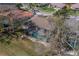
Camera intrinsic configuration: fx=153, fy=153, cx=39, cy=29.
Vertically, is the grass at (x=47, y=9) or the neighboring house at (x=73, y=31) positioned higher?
the grass at (x=47, y=9)

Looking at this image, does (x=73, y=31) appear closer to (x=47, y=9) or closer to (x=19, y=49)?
(x=47, y=9)

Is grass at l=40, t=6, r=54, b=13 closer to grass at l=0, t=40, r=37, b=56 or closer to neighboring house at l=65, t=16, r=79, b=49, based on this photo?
neighboring house at l=65, t=16, r=79, b=49

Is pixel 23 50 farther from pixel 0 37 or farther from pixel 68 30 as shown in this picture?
pixel 68 30

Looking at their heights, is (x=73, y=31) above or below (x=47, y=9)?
below

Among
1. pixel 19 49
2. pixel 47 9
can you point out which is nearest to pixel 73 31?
pixel 47 9

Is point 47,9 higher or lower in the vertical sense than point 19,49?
higher

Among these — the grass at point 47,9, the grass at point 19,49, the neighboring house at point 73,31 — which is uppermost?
the grass at point 47,9

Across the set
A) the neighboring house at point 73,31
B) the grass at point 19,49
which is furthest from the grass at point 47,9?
the grass at point 19,49

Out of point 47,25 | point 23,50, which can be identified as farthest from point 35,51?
point 47,25

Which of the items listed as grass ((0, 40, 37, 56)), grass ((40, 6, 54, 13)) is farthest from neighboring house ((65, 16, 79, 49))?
grass ((0, 40, 37, 56))

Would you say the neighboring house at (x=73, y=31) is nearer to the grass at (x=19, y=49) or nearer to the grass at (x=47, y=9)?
the grass at (x=47, y=9)

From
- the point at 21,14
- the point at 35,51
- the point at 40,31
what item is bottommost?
the point at 35,51
